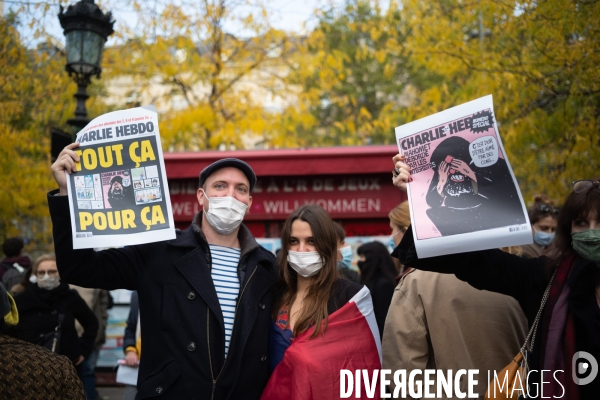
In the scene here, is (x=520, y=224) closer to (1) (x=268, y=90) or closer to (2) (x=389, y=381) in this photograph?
(2) (x=389, y=381)

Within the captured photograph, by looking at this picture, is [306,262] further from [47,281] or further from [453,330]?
[47,281]

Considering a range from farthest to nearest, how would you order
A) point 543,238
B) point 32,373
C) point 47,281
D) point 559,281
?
1. point 47,281
2. point 543,238
3. point 559,281
4. point 32,373

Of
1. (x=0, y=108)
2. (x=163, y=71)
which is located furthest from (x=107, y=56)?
(x=0, y=108)

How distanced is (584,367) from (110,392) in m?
8.38

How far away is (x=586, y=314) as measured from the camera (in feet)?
9.05

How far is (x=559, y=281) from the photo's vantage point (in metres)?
2.91

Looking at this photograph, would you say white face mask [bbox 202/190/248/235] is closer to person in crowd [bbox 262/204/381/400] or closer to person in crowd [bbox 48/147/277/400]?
person in crowd [bbox 48/147/277/400]

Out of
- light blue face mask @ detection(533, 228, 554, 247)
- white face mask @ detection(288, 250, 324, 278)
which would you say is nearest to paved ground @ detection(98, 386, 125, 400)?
light blue face mask @ detection(533, 228, 554, 247)


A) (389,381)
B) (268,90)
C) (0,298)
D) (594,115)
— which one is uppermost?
(268,90)

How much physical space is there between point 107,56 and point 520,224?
12.4 metres

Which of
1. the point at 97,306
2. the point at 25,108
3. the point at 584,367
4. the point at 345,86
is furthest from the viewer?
the point at 345,86

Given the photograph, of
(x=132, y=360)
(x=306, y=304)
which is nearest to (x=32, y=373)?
(x=306, y=304)

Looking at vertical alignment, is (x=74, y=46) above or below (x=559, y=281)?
above

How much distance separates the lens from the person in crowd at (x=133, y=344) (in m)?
5.59
